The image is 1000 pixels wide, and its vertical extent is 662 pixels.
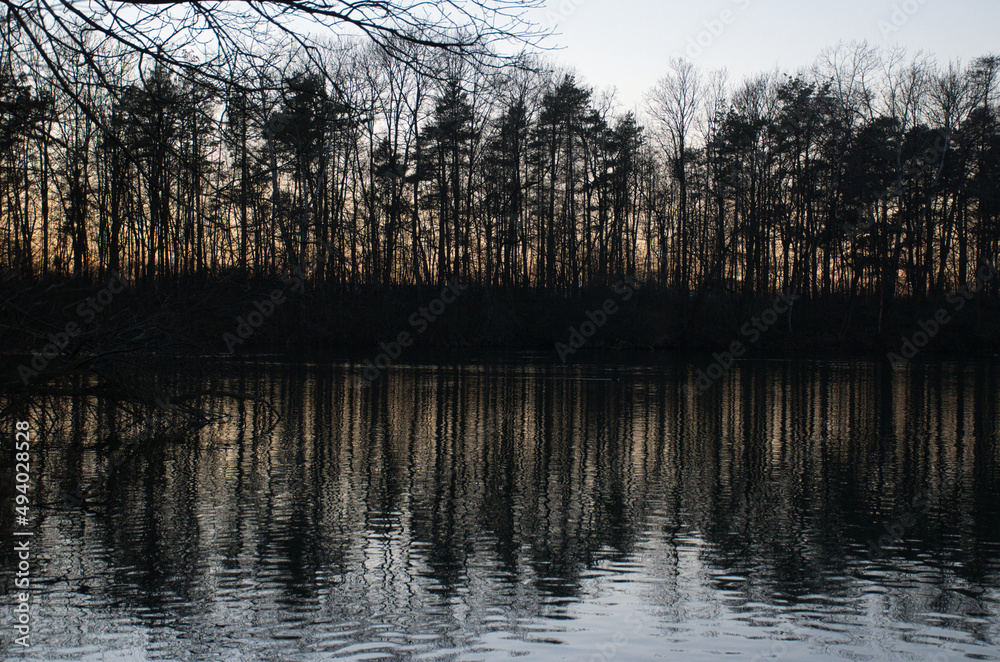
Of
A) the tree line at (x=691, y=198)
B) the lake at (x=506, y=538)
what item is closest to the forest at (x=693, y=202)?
the tree line at (x=691, y=198)

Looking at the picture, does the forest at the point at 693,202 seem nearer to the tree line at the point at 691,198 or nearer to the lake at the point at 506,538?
the tree line at the point at 691,198

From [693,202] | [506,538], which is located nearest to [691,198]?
[693,202]

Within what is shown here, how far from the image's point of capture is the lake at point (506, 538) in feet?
19.4

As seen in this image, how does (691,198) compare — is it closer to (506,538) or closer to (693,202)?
(693,202)

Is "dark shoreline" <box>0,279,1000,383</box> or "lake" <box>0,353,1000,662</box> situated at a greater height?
"dark shoreline" <box>0,279,1000,383</box>

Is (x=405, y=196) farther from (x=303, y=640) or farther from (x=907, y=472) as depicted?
(x=303, y=640)

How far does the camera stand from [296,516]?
9.04m

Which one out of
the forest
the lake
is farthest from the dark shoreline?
the lake

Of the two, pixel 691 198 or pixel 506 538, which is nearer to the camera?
pixel 506 538

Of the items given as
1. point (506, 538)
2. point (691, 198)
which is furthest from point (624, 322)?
point (506, 538)

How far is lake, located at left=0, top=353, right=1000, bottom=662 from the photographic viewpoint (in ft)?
19.4

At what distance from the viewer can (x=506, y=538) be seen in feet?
27.4

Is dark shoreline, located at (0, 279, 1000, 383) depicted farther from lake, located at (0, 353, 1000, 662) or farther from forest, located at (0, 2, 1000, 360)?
lake, located at (0, 353, 1000, 662)

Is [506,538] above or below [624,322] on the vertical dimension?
below
